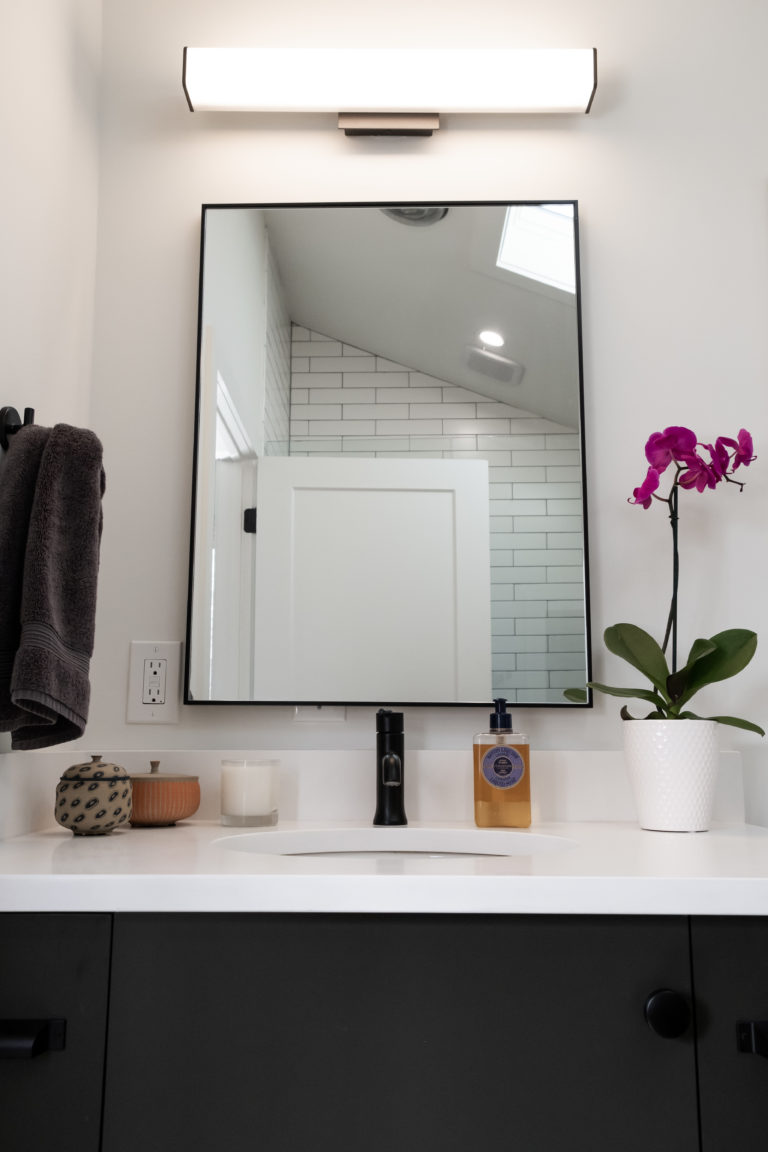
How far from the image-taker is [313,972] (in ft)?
2.60

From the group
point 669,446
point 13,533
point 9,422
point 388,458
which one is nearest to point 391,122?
point 388,458

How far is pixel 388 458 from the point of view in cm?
146

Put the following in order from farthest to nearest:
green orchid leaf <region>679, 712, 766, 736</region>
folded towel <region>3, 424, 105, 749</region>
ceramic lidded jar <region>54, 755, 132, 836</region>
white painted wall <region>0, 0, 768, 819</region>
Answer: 1. white painted wall <region>0, 0, 768, 819</region>
2. green orchid leaf <region>679, 712, 766, 736</region>
3. ceramic lidded jar <region>54, 755, 132, 836</region>
4. folded towel <region>3, 424, 105, 749</region>

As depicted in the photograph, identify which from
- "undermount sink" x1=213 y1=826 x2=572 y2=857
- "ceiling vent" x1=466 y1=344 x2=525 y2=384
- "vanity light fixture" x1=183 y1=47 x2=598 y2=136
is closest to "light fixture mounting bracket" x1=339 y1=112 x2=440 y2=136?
"vanity light fixture" x1=183 y1=47 x2=598 y2=136

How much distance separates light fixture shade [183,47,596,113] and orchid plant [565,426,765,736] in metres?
0.62

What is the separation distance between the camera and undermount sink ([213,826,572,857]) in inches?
46.8

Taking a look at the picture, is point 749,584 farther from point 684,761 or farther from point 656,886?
point 656,886

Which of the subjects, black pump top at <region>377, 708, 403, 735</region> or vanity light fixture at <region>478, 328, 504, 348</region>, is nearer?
black pump top at <region>377, 708, 403, 735</region>

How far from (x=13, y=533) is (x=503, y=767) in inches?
26.4

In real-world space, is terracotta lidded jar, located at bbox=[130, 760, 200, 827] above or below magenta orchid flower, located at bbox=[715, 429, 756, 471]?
below

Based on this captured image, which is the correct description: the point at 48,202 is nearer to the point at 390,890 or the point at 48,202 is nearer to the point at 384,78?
the point at 384,78

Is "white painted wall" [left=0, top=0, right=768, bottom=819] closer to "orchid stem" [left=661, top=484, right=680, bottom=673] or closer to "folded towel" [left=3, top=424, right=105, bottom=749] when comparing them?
"orchid stem" [left=661, top=484, right=680, bottom=673]

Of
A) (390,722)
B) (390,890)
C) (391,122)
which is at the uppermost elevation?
(391,122)

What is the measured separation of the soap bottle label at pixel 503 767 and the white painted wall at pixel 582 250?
16 centimetres
